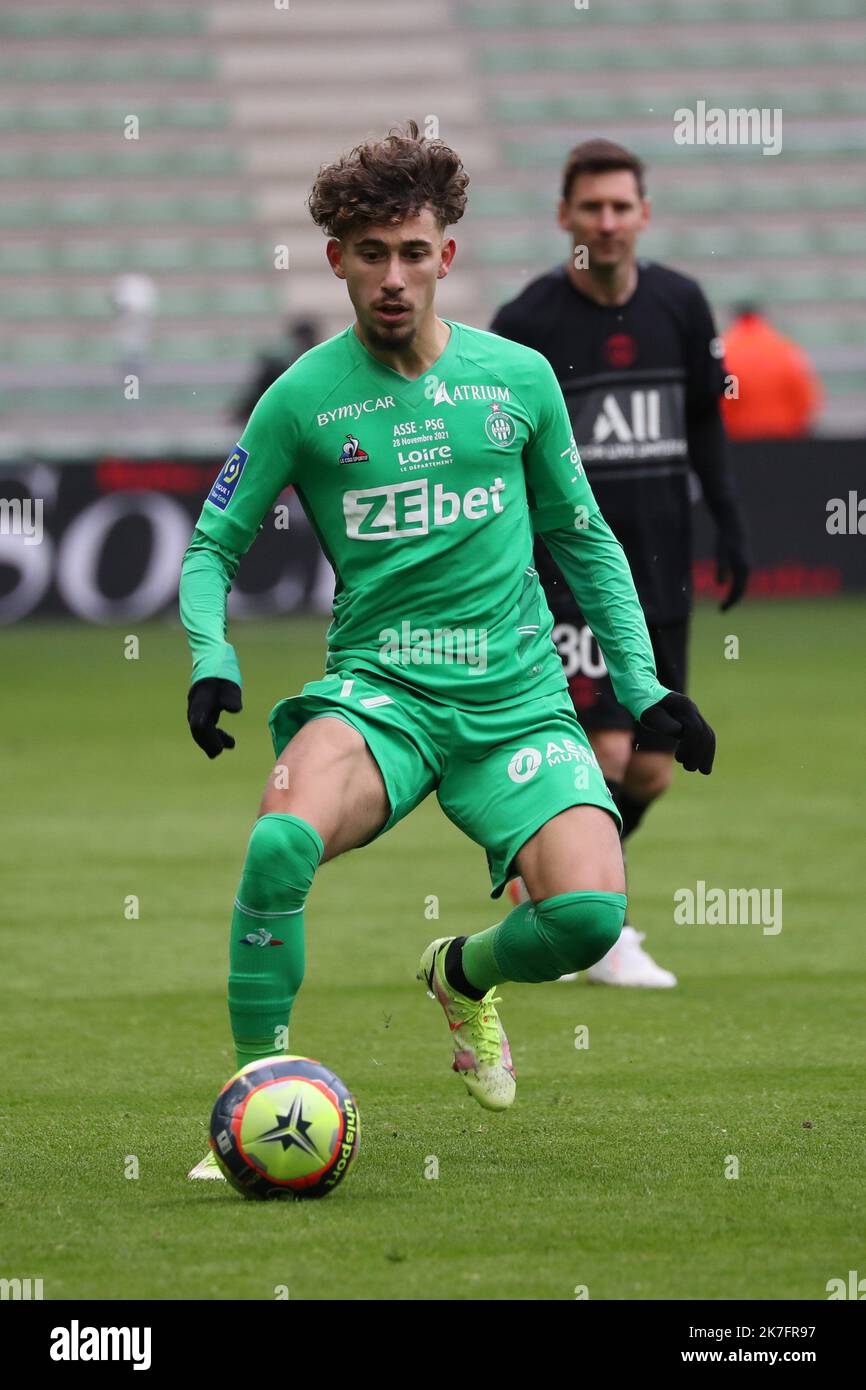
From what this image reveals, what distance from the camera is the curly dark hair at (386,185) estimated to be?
16.0ft

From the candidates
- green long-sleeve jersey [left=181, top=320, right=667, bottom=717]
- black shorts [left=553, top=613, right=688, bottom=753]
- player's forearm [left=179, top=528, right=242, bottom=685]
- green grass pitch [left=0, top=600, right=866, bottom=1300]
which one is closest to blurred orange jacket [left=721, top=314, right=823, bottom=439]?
green grass pitch [left=0, top=600, right=866, bottom=1300]

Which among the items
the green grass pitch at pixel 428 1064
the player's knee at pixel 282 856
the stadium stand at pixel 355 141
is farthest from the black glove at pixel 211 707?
the stadium stand at pixel 355 141

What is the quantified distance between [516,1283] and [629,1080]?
1.91 meters

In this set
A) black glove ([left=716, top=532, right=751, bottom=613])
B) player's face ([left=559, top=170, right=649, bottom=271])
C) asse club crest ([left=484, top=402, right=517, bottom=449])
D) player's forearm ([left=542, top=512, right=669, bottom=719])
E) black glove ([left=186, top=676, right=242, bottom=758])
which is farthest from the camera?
black glove ([left=716, top=532, right=751, bottom=613])

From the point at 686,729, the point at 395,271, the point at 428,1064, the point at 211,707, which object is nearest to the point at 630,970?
the point at 428,1064

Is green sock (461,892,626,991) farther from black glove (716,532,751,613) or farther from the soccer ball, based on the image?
black glove (716,532,751,613)

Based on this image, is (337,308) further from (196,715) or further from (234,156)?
(196,715)

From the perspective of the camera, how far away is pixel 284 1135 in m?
4.58

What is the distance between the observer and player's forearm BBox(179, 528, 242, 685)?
4820 millimetres

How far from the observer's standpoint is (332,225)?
4.98 meters

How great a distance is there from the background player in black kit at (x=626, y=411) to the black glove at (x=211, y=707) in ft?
9.04

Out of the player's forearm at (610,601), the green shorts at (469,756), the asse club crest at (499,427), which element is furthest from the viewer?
the player's forearm at (610,601)

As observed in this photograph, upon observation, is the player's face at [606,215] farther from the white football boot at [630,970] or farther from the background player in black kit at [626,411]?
the white football boot at [630,970]
